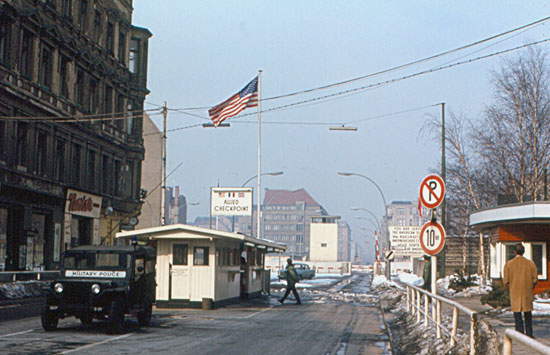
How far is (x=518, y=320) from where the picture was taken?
46.6 feet

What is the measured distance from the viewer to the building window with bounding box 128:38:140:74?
51.8m

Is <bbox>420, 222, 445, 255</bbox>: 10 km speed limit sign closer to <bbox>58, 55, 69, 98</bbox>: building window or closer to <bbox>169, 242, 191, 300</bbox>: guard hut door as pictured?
<bbox>169, 242, 191, 300</bbox>: guard hut door

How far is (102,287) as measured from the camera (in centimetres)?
1792

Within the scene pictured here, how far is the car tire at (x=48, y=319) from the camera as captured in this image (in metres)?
17.6

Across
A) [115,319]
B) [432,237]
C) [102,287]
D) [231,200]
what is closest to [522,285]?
[432,237]

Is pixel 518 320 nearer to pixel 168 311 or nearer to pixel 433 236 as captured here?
pixel 433 236

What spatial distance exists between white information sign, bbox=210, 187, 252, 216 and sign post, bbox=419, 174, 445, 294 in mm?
30516

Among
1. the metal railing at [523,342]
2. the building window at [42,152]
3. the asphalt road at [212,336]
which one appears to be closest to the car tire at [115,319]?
the asphalt road at [212,336]

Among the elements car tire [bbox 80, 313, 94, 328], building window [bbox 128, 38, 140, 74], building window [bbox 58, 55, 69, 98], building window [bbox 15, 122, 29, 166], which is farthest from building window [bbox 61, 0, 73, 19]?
car tire [bbox 80, 313, 94, 328]

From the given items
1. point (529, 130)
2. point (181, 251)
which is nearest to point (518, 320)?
point (181, 251)

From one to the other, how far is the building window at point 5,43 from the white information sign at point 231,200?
1619cm

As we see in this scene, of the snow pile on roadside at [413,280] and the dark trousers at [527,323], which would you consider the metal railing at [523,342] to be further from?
the snow pile on roadside at [413,280]

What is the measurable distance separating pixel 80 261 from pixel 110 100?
2879 centimetres

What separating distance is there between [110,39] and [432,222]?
35067mm
